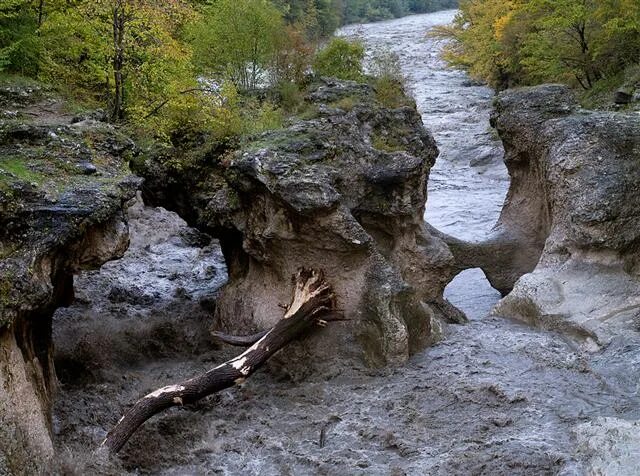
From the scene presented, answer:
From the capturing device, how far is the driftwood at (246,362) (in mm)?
10086

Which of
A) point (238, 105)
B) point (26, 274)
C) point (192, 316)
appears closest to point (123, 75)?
point (238, 105)

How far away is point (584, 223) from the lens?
1420cm

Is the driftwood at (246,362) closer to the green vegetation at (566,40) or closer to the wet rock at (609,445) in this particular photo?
the wet rock at (609,445)

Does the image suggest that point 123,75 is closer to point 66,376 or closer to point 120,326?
point 120,326

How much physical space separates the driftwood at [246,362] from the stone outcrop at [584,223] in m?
4.53

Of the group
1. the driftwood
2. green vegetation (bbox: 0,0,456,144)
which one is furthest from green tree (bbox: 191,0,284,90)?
the driftwood

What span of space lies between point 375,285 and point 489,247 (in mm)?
7175

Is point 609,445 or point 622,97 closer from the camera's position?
point 609,445

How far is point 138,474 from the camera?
370 inches

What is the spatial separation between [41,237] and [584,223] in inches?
409

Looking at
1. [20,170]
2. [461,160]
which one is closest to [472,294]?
[20,170]

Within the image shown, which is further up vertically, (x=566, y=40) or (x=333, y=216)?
(x=566, y=40)

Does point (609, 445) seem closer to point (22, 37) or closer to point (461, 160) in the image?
point (22, 37)

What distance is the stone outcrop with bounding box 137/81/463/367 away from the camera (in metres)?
12.5
